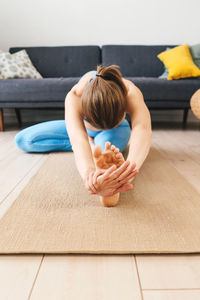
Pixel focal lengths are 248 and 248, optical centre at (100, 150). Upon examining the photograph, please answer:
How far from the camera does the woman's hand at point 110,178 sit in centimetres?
70

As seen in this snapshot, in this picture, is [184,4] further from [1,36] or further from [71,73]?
[1,36]

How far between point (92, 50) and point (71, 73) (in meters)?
0.38

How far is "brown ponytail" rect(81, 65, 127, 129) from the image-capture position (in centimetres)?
80

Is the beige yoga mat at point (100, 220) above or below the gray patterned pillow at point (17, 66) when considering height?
below

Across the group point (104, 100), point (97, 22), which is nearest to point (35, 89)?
point (97, 22)

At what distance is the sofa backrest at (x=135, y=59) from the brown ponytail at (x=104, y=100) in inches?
84.7

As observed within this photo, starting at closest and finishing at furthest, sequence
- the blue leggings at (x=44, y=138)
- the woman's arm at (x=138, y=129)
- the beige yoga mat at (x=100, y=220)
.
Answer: the beige yoga mat at (x=100, y=220), the woman's arm at (x=138, y=129), the blue leggings at (x=44, y=138)

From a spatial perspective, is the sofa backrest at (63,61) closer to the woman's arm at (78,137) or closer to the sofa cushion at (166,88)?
the sofa cushion at (166,88)

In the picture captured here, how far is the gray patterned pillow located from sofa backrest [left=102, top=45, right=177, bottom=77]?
863 millimetres

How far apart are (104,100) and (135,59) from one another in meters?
2.35

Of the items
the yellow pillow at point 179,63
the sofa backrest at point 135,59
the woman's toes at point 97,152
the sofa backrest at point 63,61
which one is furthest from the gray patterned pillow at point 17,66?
the woman's toes at point 97,152

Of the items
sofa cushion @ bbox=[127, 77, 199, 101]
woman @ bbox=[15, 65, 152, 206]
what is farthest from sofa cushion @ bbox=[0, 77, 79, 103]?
woman @ bbox=[15, 65, 152, 206]

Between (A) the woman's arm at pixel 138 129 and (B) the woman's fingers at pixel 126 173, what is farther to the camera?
(A) the woman's arm at pixel 138 129

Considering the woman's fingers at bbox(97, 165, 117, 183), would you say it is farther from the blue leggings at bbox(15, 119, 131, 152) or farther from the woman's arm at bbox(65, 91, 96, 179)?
the blue leggings at bbox(15, 119, 131, 152)
